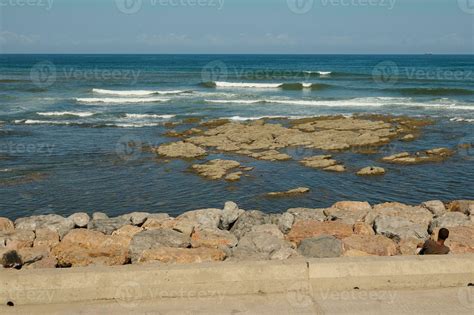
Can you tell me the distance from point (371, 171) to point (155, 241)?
11.9m

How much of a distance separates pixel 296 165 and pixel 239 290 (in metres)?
14.2

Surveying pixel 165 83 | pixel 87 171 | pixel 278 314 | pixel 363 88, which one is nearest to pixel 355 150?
pixel 87 171

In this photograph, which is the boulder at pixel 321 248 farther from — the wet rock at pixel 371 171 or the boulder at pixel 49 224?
the wet rock at pixel 371 171

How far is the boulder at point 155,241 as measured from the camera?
839cm

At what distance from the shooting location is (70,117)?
33.3 m

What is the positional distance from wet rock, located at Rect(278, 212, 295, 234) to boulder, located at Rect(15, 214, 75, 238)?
13.6 feet

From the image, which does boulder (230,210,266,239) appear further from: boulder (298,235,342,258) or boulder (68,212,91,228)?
boulder (68,212,91,228)

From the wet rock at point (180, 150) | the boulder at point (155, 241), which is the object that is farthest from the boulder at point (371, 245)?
the wet rock at point (180, 150)

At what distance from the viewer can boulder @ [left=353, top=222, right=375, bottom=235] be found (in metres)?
10.1

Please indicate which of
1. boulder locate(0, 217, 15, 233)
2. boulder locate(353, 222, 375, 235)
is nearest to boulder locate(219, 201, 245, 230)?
Answer: boulder locate(353, 222, 375, 235)

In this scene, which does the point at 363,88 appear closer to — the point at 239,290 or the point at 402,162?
Answer: the point at 402,162

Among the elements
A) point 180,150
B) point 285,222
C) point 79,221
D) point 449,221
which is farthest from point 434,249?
point 180,150

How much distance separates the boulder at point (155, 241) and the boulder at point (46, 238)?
1.76 meters

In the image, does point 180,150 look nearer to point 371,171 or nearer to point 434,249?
point 371,171
